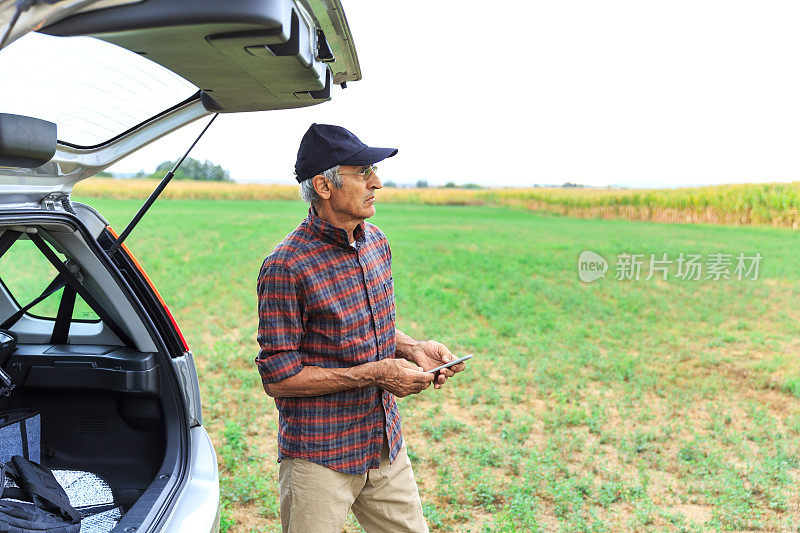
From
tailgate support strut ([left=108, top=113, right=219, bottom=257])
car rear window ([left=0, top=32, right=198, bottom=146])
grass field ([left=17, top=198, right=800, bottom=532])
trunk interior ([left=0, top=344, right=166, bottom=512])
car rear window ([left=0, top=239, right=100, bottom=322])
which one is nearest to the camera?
car rear window ([left=0, top=32, right=198, bottom=146])

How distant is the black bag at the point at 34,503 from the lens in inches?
78.2

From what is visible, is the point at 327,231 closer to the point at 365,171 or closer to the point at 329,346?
the point at 365,171

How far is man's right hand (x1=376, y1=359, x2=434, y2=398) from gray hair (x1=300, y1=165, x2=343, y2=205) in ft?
1.71

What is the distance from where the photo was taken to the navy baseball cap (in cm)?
203

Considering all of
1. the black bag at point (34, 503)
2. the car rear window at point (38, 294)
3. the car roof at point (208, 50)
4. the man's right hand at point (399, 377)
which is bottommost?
the black bag at point (34, 503)

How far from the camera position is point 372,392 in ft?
6.95

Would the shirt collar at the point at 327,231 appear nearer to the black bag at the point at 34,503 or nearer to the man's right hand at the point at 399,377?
the man's right hand at the point at 399,377

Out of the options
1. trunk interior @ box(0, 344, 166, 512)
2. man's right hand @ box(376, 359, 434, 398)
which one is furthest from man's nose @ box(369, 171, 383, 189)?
trunk interior @ box(0, 344, 166, 512)

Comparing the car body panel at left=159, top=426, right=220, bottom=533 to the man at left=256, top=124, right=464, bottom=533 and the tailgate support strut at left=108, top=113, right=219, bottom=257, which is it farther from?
the tailgate support strut at left=108, top=113, right=219, bottom=257

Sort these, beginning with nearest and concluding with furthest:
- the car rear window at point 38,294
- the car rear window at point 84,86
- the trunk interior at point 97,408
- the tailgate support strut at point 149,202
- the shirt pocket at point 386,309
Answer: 1. the car rear window at point 84,86
2. the shirt pocket at point 386,309
3. the tailgate support strut at point 149,202
4. the trunk interior at point 97,408
5. the car rear window at point 38,294

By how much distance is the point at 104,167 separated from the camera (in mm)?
2301

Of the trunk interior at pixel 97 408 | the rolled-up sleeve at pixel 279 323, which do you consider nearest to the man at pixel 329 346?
the rolled-up sleeve at pixel 279 323

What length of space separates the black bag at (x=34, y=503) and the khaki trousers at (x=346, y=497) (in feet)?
2.23

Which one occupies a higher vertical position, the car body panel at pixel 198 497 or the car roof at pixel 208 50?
the car roof at pixel 208 50
